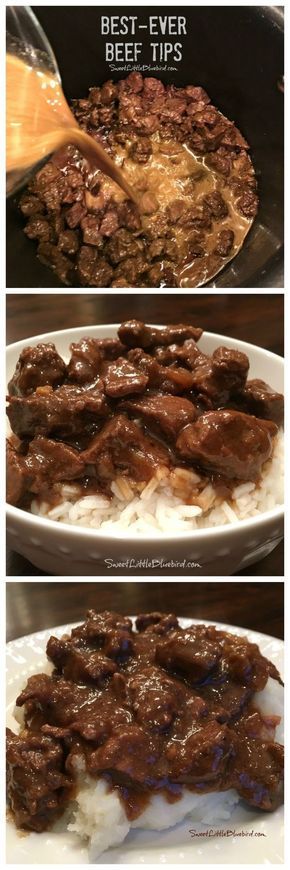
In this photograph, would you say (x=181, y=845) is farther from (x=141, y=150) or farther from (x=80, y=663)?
(x=141, y=150)

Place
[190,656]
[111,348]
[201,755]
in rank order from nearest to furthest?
[201,755], [190,656], [111,348]

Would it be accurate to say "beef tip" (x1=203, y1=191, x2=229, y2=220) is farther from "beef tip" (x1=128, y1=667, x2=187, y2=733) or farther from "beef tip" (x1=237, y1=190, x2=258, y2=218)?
"beef tip" (x1=128, y1=667, x2=187, y2=733)

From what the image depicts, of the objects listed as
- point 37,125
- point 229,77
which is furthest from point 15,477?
point 229,77

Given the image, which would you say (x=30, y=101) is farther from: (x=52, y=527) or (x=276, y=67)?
(x=52, y=527)

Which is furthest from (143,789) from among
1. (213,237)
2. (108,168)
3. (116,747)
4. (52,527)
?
(108,168)

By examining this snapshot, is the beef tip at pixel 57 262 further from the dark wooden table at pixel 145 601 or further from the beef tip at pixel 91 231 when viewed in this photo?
the dark wooden table at pixel 145 601
